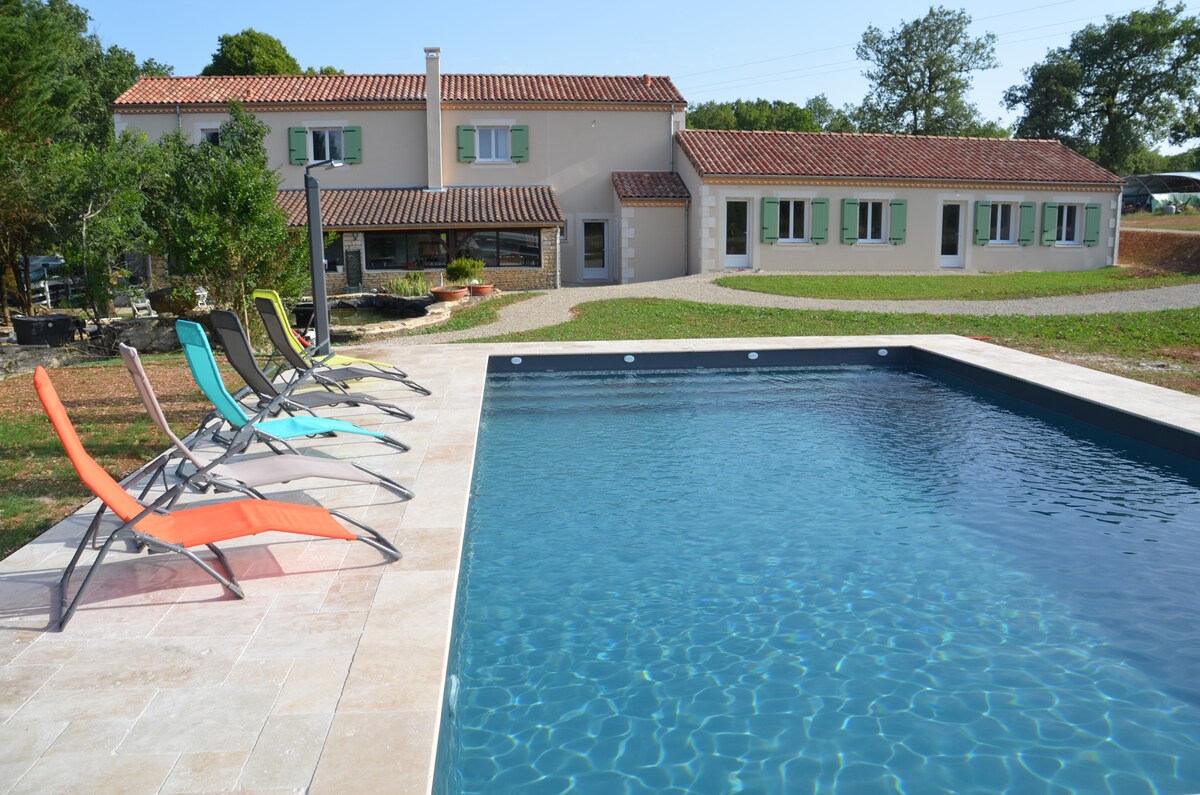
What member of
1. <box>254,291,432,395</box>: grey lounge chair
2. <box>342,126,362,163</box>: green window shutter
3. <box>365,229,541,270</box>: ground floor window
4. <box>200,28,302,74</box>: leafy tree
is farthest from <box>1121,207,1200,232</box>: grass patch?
<box>200,28,302,74</box>: leafy tree

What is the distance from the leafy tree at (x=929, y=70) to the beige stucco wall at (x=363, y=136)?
29463 mm

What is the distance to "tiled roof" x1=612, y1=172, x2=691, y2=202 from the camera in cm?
2722

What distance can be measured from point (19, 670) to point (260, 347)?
12.2 metres

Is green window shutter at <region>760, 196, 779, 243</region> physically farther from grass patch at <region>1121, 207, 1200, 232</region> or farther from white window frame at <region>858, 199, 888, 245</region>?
grass patch at <region>1121, 207, 1200, 232</region>

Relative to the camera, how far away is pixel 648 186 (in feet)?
91.4

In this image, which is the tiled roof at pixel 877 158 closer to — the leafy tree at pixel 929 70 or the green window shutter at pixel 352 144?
the green window shutter at pixel 352 144

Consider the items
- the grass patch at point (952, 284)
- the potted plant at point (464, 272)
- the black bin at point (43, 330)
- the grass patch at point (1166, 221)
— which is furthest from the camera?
the grass patch at point (1166, 221)

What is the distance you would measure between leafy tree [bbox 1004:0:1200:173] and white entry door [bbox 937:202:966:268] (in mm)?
23726

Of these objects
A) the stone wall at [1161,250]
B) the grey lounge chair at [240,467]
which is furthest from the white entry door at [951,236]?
the grey lounge chair at [240,467]

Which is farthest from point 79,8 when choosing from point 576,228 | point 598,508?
point 598,508

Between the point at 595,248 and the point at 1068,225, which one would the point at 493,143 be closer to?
the point at 595,248

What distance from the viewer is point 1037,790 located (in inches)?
141

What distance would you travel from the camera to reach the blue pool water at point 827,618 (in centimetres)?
378

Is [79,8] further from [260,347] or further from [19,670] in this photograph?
[19,670]
